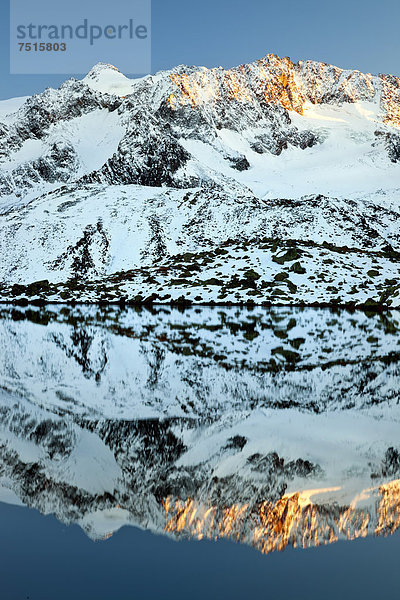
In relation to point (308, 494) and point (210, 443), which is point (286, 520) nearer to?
point (308, 494)

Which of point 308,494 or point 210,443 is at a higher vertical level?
point 308,494

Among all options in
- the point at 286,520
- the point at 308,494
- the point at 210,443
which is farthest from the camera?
the point at 210,443

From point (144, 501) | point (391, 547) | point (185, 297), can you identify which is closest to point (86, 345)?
point (144, 501)

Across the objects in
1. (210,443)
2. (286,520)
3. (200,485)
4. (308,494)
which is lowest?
(210,443)

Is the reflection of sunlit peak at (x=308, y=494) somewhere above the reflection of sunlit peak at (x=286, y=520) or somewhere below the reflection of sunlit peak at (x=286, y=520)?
below

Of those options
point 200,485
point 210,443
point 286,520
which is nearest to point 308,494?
point 286,520
